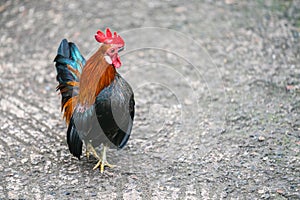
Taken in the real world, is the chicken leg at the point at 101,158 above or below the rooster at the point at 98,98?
below

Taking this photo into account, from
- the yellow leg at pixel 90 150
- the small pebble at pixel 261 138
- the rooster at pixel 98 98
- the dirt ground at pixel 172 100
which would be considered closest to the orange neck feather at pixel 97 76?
the rooster at pixel 98 98

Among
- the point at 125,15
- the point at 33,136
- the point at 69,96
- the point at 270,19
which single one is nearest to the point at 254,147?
the point at 69,96

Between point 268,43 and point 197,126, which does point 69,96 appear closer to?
point 197,126

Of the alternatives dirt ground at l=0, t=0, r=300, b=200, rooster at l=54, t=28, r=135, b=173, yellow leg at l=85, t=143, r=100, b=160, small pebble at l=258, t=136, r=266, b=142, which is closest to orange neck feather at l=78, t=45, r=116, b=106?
rooster at l=54, t=28, r=135, b=173

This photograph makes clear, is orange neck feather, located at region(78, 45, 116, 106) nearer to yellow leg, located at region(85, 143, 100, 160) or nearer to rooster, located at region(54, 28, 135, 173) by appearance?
rooster, located at region(54, 28, 135, 173)

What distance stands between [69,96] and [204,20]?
11.7 ft

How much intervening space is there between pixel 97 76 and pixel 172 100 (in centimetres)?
189

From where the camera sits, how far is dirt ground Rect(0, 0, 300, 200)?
4.86 meters

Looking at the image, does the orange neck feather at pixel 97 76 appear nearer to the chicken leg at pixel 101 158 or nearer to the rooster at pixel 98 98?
the rooster at pixel 98 98

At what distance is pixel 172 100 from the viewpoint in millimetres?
6359

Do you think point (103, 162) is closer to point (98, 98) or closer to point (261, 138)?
point (98, 98)

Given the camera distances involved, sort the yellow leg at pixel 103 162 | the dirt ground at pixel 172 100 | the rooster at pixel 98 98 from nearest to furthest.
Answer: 1. the rooster at pixel 98 98
2. the dirt ground at pixel 172 100
3. the yellow leg at pixel 103 162

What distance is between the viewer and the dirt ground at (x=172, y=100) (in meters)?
4.86

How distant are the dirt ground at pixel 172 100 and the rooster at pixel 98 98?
43 centimetres
